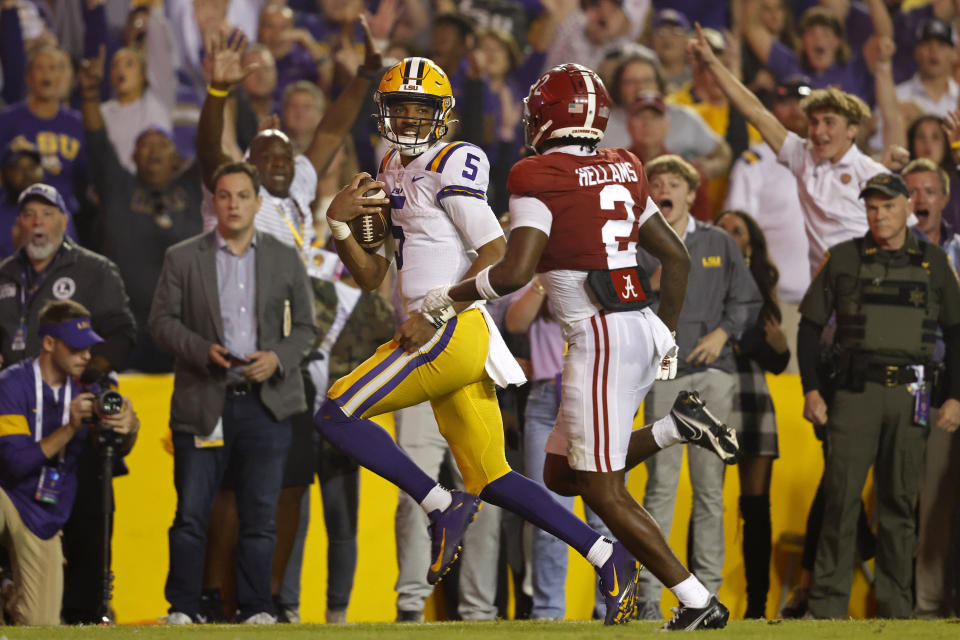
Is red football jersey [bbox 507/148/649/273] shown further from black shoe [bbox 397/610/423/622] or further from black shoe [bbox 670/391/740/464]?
black shoe [bbox 397/610/423/622]

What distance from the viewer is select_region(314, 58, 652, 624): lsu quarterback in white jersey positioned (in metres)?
5.48

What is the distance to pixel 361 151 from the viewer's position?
34.5 feet

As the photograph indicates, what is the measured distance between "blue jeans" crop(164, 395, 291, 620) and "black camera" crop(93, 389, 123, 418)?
0.41 m

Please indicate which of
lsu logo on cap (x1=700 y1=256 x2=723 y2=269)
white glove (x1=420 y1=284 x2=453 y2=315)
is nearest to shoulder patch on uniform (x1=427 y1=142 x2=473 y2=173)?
white glove (x1=420 y1=284 x2=453 y2=315)

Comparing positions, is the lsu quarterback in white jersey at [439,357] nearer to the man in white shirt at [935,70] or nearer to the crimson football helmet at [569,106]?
the crimson football helmet at [569,106]

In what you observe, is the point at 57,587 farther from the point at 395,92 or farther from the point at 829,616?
the point at 829,616

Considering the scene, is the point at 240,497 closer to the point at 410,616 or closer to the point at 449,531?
the point at 410,616

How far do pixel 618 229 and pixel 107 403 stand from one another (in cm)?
291

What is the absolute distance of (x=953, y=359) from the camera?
7.58 meters

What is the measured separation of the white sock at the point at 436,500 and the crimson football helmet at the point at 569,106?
4.73 ft

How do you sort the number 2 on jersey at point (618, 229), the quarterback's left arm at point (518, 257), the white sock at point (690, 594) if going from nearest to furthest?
1. the quarterback's left arm at point (518, 257)
2. the white sock at point (690, 594)
3. the number 2 on jersey at point (618, 229)

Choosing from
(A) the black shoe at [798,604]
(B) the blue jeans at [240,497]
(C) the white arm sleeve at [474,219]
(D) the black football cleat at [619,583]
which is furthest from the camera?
(A) the black shoe at [798,604]

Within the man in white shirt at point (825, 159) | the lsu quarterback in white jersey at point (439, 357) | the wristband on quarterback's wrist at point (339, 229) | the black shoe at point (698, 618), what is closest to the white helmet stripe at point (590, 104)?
the lsu quarterback in white jersey at point (439, 357)

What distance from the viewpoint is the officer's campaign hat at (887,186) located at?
730 centimetres
